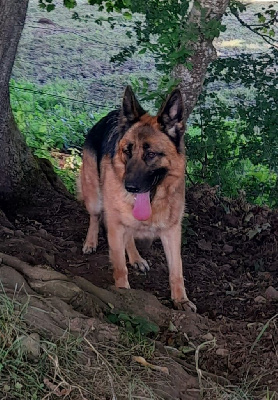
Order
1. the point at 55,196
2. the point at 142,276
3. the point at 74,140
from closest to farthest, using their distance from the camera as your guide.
→ the point at 142,276 < the point at 55,196 < the point at 74,140

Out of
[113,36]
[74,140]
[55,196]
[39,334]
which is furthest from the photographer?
[113,36]

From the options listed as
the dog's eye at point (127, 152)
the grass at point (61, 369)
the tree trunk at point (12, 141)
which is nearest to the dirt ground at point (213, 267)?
the tree trunk at point (12, 141)

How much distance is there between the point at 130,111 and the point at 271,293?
1.85 metres

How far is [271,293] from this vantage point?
16.1ft

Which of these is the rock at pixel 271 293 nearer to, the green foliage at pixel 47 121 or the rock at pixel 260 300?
the rock at pixel 260 300

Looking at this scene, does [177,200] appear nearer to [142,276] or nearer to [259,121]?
[142,276]

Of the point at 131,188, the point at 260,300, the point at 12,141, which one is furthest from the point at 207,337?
the point at 12,141

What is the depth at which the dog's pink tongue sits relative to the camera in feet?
15.6

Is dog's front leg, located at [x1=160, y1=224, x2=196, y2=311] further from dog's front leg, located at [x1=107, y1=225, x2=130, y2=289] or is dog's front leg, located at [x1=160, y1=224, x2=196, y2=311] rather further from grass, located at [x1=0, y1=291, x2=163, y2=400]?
grass, located at [x1=0, y1=291, x2=163, y2=400]

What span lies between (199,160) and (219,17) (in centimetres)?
200

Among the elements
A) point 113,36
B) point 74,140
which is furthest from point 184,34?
point 113,36

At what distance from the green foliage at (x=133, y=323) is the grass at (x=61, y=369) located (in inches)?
13.3

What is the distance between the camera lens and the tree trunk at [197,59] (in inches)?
219

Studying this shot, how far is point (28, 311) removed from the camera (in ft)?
10.4
